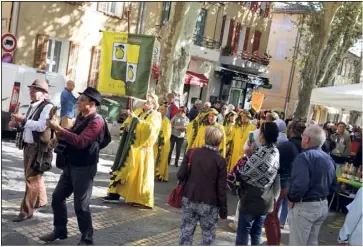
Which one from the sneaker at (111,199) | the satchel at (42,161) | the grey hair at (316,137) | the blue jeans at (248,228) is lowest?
the sneaker at (111,199)

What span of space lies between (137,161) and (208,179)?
2.80 m

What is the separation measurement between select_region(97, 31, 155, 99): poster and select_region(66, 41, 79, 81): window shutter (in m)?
13.6

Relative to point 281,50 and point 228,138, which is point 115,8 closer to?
point 228,138

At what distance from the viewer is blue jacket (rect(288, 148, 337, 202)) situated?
5.09 metres

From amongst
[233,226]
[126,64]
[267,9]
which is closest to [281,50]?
[267,9]

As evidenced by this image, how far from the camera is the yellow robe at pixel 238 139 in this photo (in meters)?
10.7


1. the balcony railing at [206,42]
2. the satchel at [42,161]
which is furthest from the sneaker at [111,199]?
the balcony railing at [206,42]

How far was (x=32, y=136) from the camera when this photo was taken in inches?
249

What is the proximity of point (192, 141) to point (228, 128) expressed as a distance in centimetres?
93

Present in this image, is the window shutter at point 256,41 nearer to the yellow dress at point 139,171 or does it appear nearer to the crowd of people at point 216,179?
the yellow dress at point 139,171

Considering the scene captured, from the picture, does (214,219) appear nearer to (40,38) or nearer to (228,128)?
(228,128)

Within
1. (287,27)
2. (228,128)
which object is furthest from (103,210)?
(287,27)

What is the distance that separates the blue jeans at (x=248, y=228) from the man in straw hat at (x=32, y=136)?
2649mm

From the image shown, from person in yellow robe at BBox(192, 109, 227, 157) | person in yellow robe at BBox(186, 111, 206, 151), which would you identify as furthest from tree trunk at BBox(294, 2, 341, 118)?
person in yellow robe at BBox(192, 109, 227, 157)
